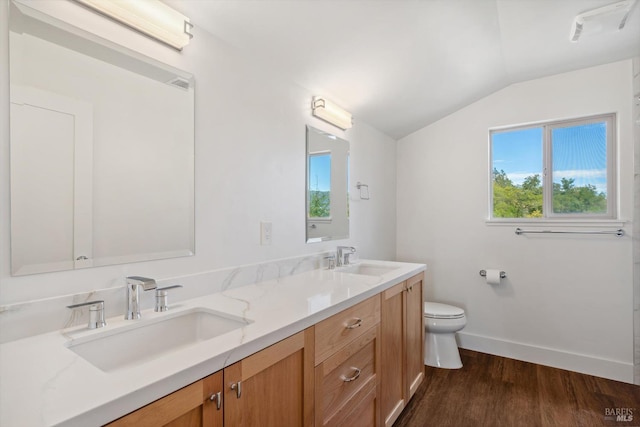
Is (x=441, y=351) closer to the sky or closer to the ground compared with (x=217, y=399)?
closer to the ground

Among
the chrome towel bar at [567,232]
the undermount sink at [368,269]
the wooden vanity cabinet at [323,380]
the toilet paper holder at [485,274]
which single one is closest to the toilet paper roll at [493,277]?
the toilet paper holder at [485,274]

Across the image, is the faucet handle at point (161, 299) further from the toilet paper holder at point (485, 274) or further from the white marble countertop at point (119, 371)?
the toilet paper holder at point (485, 274)

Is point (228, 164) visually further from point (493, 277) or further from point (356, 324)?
point (493, 277)

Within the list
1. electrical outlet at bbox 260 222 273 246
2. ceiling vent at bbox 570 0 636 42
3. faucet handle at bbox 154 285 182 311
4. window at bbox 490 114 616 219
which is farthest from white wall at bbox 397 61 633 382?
faucet handle at bbox 154 285 182 311

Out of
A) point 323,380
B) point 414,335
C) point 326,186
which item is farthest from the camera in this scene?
point 326,186

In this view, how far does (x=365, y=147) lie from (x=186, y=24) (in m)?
1.71

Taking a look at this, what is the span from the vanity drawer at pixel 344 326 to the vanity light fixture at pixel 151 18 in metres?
1.20

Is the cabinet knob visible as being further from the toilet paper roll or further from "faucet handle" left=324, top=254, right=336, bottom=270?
the toilet paper roll

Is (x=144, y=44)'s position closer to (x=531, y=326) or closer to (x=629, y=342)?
(x=531, y=326)

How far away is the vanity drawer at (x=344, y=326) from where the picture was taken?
1156mm

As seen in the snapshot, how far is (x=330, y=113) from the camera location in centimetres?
212

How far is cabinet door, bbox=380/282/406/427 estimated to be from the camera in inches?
64.8

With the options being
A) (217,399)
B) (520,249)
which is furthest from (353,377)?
(520,249)

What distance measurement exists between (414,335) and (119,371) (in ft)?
5.58
